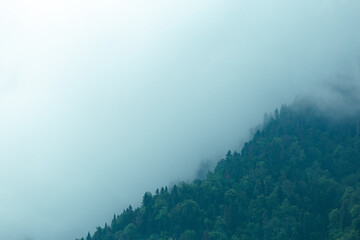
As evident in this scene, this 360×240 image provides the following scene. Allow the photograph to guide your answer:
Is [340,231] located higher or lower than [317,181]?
lower

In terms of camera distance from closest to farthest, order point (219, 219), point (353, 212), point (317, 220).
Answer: point (353, 212) < point (317, 220) < point (219, 219)

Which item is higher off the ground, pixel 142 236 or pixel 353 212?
pixel 142 236

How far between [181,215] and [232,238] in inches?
801

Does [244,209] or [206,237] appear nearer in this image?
[206,237]

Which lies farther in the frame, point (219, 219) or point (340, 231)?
point (219, 219)

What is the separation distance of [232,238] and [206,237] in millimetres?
7471

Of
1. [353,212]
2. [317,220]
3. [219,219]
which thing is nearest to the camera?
→ [353,212]

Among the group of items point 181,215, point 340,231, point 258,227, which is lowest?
point 340,231

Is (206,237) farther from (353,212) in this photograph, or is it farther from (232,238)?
(353,212)

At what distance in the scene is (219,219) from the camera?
193m

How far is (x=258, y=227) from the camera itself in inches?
7293

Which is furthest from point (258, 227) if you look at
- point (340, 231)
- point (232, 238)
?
point (340, 231)

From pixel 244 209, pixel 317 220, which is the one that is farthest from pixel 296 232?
pixel 244 209

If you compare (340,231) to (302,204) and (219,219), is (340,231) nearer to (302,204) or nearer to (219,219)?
(302,204)
